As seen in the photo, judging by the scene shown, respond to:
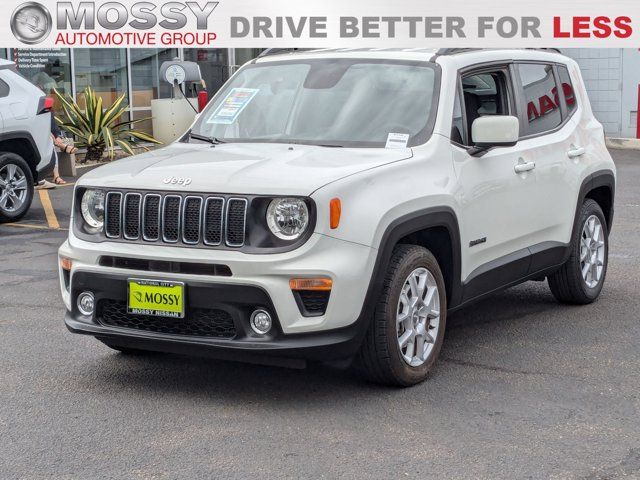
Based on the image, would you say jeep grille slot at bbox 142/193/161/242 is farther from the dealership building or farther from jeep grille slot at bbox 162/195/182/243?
the dealership building

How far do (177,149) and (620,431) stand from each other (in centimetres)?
284

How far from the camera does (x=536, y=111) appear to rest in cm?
707

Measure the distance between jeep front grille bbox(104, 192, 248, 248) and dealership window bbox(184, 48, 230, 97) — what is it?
1734 centimetres

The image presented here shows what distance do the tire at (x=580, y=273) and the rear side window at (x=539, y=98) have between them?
0.68m

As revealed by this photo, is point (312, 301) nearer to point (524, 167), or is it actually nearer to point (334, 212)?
point (334, 212)

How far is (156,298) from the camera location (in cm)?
533

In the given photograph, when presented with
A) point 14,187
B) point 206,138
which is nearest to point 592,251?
point 206,138

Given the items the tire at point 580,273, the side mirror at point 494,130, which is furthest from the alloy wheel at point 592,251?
the side mirror at point 494,130

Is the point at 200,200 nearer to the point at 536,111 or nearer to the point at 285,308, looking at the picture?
the point at 285,308

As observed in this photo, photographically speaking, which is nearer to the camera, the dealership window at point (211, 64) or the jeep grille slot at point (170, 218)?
the jeep grille slot at point (170, 218)

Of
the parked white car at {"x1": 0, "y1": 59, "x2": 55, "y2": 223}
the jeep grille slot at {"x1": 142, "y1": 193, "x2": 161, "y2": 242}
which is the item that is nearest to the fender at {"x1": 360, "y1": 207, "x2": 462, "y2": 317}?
the jeep grille slot at {"x1": 142, "y1": 193, "x2": 161, "y2": 242}

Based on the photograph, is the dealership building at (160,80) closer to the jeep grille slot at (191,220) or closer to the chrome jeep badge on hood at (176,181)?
the chrome jeep badge on hood at (176,181)

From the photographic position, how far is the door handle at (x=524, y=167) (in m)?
6.56

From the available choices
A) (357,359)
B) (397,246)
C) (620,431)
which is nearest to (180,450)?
(357,359)
